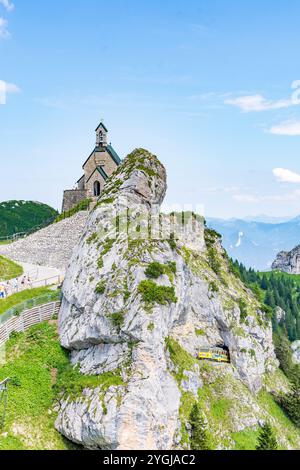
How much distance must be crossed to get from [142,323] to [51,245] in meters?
27.7

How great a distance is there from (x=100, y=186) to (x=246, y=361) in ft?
107

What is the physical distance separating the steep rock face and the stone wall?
55.2 feet

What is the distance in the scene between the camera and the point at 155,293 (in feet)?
105

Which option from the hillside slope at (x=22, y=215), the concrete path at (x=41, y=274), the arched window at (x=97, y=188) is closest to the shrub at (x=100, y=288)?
the concrete path at (x=41, y=274)

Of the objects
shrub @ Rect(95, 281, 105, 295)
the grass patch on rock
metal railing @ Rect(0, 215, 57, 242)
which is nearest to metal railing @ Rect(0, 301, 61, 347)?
shrub @ Rect(95, 281, 105, 295)

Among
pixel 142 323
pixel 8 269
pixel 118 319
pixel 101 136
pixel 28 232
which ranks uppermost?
pixel 101 136

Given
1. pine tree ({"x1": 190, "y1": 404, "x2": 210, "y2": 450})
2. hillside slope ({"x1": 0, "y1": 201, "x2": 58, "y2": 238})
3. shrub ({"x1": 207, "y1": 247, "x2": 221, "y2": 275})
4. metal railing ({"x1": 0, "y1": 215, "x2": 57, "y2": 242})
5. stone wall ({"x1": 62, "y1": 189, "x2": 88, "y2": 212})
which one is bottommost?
pine tree ({"x1": 190, "y1": 404, "x2": 210, "y2": 450})

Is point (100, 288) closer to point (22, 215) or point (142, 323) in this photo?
point (142, 323)

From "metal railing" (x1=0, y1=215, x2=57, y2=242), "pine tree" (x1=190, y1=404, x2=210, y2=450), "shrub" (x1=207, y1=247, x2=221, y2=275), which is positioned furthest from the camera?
"metal railing" (x1=0, y1=215, x2=57, y2=242)

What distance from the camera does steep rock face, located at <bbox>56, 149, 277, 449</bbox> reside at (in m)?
28.5

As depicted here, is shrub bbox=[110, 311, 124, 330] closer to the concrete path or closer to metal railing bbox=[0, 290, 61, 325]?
metal railing bbox=[0, 290, 61, 325]

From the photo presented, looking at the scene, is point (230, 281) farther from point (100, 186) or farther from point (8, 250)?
point (8, 250)

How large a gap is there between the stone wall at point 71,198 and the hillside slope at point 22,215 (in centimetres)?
2815

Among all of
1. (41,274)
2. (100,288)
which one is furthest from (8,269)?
(100,288)
